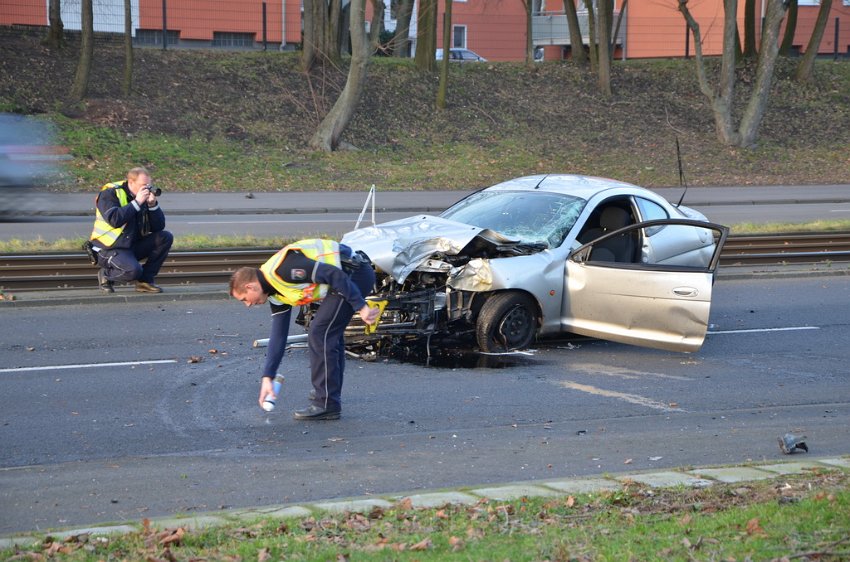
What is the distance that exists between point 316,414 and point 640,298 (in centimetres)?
363

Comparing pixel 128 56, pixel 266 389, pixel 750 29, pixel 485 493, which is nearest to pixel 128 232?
pixel 266 389

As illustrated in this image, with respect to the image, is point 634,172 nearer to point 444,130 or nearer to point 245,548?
point 444,130

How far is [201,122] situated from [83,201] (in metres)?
8.50

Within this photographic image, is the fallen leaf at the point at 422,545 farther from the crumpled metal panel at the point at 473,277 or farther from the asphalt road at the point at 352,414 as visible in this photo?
the crumpled metal panel at the point at 473,277

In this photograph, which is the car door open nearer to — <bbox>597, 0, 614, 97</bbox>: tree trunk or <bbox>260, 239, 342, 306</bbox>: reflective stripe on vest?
<bbox>260, 239, 342, 306</bbox>: reflective stripe on vest

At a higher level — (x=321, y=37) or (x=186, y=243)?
(x=321, y=37)

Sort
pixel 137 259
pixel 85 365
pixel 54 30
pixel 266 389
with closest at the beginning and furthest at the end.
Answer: pixel 266 389
pixel 85 365
pixel 137 259
pixel 54 30

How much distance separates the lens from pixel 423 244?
986 centimetres

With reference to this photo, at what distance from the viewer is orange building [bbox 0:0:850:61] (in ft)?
129

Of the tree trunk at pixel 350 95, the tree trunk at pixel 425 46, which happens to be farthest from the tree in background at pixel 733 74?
the tree trunk at pixel 350 95

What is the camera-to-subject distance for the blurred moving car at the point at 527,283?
9.82 m

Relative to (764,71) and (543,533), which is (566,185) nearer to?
(543,533)

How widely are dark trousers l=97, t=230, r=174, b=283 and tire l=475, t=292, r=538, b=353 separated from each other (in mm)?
4599

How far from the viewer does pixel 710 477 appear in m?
6.29
